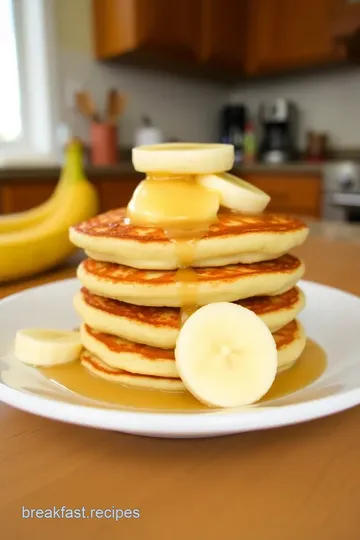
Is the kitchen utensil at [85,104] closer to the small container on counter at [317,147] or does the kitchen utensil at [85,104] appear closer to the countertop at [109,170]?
the countertop at [109,170]

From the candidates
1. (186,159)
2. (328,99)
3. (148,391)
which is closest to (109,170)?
(328,99)

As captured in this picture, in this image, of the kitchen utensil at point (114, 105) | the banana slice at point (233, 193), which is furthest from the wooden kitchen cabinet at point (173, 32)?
the banana slice at point (233, 193)

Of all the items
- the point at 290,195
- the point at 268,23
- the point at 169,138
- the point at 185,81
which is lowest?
the point at 290,195

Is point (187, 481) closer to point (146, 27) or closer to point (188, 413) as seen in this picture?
point (188, 413)

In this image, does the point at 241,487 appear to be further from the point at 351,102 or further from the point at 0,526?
the point at 351,102

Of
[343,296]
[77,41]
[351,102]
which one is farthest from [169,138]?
[343,296]

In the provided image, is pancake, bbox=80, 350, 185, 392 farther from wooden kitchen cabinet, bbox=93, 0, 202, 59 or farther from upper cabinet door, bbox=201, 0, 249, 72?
upper cabinet door, bbox=201, 0, 249, 72

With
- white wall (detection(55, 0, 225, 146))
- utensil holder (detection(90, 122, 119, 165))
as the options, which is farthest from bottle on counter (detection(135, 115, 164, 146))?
utensil holder (detection(90, 122, 119, 165))
